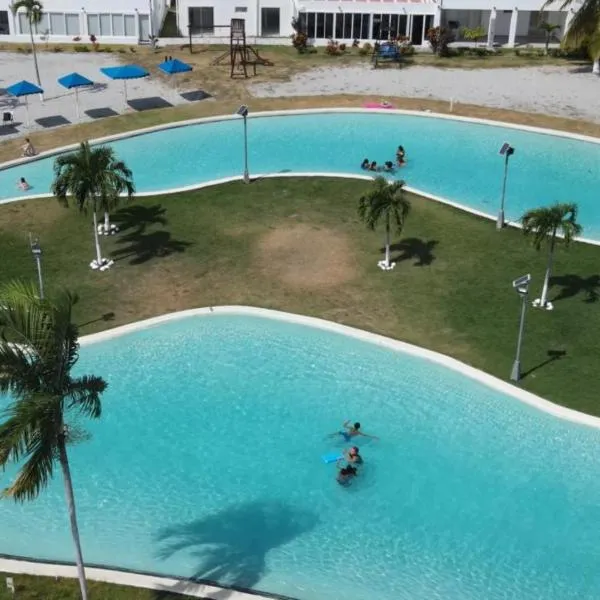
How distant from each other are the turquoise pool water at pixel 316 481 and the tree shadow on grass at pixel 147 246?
236 inches

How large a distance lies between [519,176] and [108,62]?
31085 millimetres

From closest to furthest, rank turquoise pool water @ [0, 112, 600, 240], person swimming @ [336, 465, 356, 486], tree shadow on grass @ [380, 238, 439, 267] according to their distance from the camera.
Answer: person swimming @ [336, 465, 356, 486] → tree shadow on grass @ [380, 238, 439, 267] → turquoise pool water @ [0, 112, 600, 240]

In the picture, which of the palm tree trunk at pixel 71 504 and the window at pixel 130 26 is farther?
the window at pixel 130 26

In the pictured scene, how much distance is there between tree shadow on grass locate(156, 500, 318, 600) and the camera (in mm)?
21484

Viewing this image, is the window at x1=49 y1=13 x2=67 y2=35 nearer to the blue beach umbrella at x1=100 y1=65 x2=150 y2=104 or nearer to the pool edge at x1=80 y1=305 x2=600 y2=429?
the blue beach umbrella at x1=100 y1=65 x2=150 y2=104

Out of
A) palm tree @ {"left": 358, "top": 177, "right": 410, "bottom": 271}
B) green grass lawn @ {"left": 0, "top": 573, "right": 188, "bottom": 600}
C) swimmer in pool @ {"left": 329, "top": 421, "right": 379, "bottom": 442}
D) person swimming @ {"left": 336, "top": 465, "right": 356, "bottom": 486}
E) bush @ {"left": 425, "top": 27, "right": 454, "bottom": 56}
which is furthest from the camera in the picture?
bush @ {"left": 425, "top": 27, "right": 454, "bottom": 56}

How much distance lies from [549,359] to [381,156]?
21.1 meters

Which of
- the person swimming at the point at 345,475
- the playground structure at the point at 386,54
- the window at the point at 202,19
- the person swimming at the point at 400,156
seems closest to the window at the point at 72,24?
the window at the point at 202,19

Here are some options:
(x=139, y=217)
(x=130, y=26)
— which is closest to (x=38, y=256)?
(x=139, y=217)

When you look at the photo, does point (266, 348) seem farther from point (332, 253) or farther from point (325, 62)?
point (325, 62)

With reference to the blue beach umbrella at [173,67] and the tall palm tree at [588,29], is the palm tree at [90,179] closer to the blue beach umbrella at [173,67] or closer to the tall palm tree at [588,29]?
the blue beach umbrella at [173,67]

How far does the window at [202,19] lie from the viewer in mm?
65375

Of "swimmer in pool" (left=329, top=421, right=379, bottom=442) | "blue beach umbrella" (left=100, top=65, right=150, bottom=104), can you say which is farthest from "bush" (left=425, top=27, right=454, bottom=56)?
"swimmer in pool" (left=329, top=421, right=379, bottom=442)

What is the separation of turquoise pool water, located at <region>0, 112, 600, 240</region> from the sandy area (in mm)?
4598
